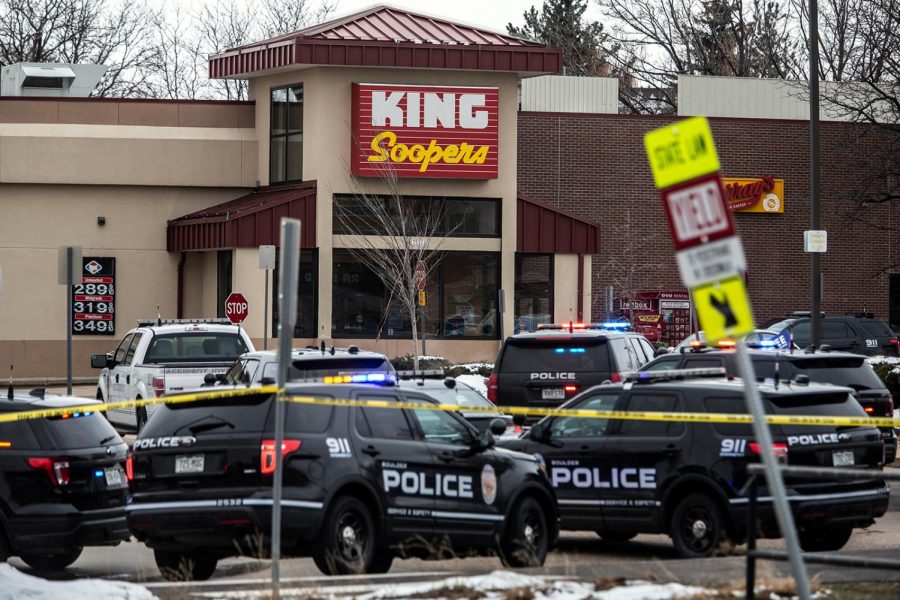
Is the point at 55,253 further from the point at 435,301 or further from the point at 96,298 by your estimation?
the point at 435,301

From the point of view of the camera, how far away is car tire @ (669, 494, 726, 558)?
42.3 feet

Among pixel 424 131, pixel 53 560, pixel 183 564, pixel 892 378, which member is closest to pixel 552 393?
pixel 53 560

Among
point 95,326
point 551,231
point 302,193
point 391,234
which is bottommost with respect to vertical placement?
point 95,326

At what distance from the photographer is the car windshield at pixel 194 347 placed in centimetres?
2347

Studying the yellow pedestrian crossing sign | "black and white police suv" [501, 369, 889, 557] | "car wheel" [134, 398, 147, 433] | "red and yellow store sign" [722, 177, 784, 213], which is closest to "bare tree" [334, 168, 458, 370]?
"red and yellow store sign" [722, 177, 784, 213]

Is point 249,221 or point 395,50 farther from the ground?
point 395,50

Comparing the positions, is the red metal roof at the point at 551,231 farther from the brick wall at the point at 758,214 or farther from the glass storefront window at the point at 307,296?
the brick wall at the point at 758,214

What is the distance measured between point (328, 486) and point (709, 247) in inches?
193

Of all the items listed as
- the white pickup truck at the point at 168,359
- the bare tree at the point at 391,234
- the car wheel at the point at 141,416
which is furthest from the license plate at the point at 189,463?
the bare tree at the point at 391,234

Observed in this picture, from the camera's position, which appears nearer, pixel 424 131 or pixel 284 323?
pixel 284 323

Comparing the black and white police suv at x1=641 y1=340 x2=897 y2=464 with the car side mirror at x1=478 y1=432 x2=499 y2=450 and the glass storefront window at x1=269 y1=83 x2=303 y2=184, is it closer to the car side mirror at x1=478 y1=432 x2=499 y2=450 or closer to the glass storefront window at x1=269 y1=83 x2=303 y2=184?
the car side mirror at x1=478 y1=432 x2=499 y2=450

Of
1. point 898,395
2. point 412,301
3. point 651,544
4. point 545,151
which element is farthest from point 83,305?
point 651,544

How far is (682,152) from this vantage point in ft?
23.9

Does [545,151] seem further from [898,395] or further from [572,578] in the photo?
[572,578]
